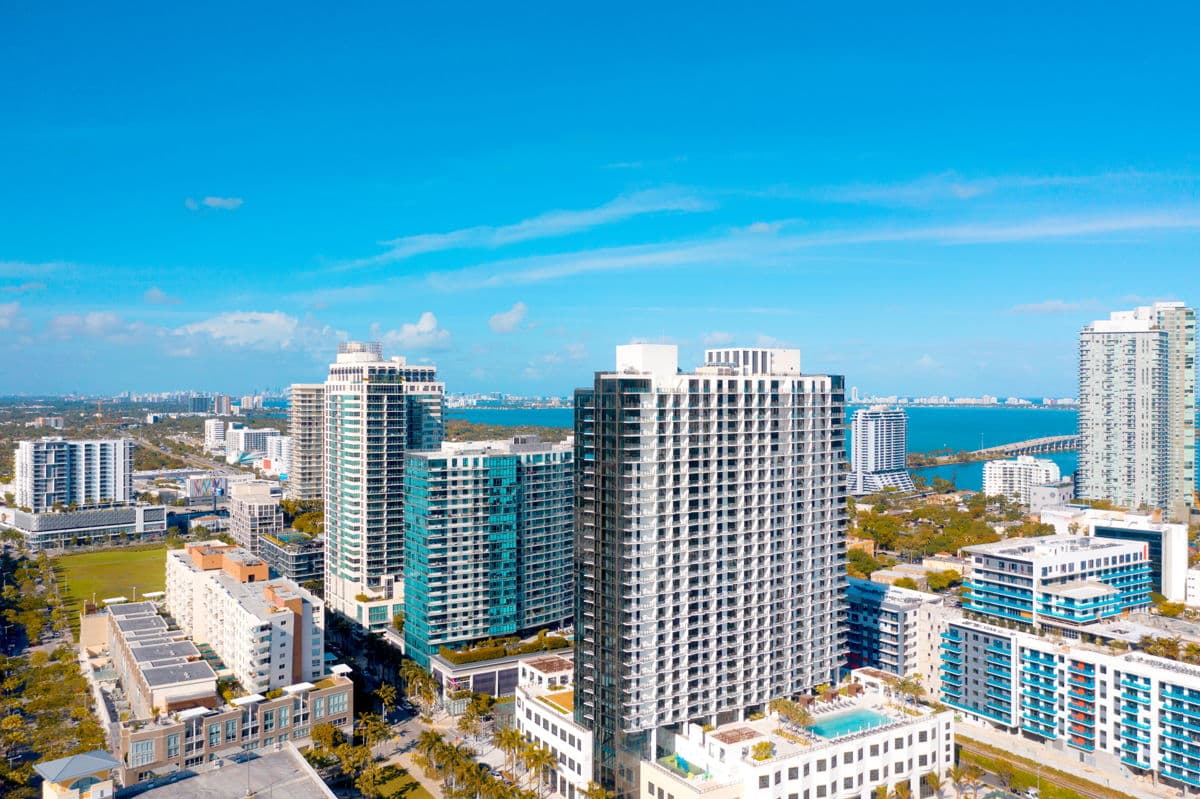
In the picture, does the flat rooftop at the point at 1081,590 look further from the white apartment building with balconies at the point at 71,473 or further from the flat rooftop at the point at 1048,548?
the white apartment building with balconies at the point at 71,473

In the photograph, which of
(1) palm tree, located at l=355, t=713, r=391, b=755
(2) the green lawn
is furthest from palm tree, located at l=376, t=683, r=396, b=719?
(2) the green lawn

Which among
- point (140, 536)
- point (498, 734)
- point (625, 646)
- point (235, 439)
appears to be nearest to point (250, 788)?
point (498, 734)

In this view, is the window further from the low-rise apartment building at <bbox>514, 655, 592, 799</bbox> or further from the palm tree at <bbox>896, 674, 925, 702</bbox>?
the palm tree at <bbox>896, 674, 925, 702</bbox>

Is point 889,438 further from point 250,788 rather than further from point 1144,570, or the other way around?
point 250,788

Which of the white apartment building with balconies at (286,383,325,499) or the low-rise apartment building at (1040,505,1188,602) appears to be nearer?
the low-rise apartment building at (1040,505,1188,602)

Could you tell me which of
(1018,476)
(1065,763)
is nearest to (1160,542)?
(1065,763)

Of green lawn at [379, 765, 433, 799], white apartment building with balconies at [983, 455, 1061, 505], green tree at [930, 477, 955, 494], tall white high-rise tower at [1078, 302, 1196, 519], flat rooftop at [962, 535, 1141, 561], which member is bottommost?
green lawn at [379, 765, 433, 799]

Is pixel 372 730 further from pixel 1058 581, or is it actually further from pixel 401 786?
pixel 1058 581
